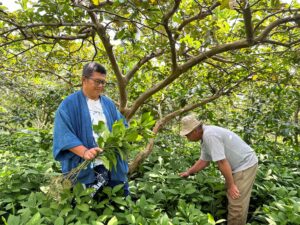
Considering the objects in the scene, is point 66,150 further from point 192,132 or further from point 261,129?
point 261,129

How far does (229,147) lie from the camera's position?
2.96m

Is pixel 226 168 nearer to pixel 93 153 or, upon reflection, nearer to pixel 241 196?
pixel 241 196

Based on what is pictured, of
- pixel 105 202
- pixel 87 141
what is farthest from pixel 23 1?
pixel 105 202

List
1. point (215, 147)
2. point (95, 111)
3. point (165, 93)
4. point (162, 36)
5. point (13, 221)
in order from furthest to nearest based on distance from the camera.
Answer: point (165, 93)
point (162, 36)
point (215, 147)
point (95, 111)
point (13, 221)

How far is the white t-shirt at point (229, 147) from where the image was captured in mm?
2850

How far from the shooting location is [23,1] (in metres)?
2.85

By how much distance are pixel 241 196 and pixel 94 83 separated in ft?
5.93

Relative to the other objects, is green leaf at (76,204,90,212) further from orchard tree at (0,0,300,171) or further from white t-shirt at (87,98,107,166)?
orchard tree at (0,0,300,171)

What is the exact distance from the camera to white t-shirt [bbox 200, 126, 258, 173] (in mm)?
2850

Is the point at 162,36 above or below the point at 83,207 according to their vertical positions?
above

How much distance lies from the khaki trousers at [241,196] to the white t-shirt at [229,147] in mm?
57

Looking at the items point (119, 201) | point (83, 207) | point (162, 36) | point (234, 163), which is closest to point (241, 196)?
point (234, 163)

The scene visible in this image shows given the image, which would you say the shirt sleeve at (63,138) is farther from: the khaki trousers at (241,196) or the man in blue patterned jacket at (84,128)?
the khaki trousers at (241,196)

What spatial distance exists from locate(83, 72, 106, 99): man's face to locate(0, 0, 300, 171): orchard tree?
1.77 feet
